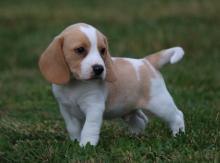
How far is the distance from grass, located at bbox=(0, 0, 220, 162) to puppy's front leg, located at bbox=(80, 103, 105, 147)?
0.12 m

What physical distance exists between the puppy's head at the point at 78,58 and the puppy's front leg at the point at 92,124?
0.29 meters

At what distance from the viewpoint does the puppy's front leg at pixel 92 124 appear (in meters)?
6.52

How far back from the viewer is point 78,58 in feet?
21.3

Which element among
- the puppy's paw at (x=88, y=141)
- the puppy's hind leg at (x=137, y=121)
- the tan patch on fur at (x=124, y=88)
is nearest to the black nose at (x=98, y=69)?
the tan patch on fur at (x=124, y=88)

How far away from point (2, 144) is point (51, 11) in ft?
42.9

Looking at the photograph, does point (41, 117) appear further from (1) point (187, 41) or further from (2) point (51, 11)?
(2) point (51, 11)

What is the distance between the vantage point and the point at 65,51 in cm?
659

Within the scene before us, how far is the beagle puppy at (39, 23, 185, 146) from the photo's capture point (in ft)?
21.2

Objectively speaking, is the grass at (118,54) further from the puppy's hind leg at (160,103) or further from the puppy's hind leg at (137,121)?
the puppy's hind leg at (160,103)

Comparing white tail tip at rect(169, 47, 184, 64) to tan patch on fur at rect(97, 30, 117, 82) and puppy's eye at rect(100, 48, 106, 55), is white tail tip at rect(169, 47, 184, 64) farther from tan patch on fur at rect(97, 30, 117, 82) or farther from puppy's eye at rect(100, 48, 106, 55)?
puppy's eye at rect(100, 48, 106, 55)

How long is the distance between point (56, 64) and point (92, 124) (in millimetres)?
632

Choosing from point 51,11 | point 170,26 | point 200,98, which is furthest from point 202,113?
point 51,11

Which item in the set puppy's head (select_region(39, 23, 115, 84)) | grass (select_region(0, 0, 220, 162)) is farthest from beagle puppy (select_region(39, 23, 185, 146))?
grass (select_region(0, 0, 220, 162))

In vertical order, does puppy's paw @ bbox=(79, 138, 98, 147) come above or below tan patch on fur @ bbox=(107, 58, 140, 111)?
below
